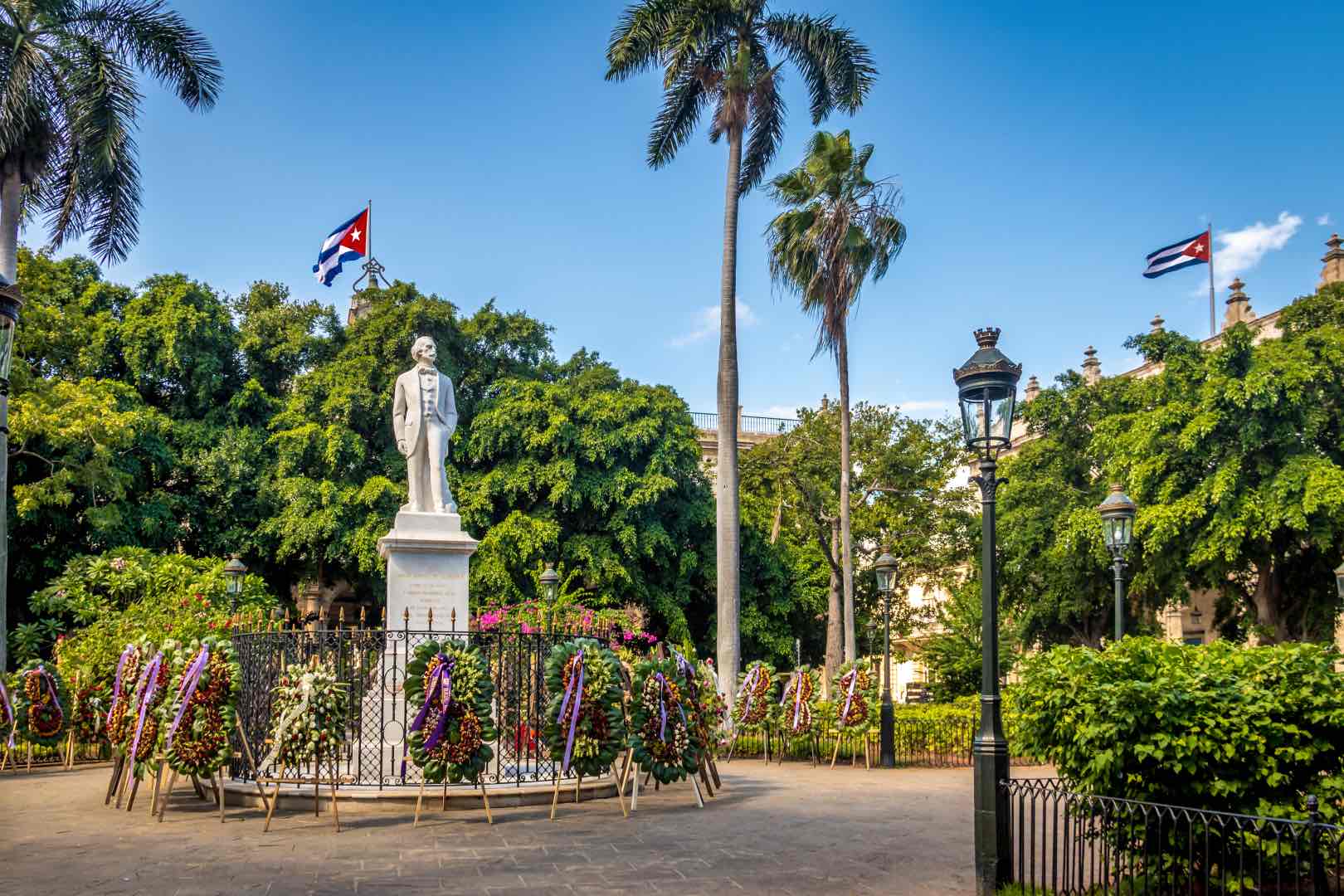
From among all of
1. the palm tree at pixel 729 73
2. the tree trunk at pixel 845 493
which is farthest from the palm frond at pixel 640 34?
the tree trunk at pixel 845 493

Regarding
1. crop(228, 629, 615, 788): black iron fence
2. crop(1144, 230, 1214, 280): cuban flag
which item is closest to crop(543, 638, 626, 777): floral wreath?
crop(228, 629, 615, 788): black iron fence

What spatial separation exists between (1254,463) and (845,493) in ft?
30.9

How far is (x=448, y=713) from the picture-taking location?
34.4 feet

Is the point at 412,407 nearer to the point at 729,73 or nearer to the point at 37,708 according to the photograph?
the point at 37,708

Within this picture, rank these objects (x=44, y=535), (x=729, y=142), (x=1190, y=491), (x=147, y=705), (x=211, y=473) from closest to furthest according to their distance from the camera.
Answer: (x=147, y=705) → (x=729, y=142) → (x=1190, y=491) → (x=44, y=535) → (x=211, y=473)

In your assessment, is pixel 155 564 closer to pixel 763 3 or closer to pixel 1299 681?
pixel 763 3

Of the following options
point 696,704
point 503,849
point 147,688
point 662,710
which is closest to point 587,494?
point 696,704

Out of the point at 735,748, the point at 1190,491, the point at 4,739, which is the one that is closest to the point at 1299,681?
the point at 735,748

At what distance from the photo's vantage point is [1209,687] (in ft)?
24.1

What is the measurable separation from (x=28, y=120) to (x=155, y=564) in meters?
9.81

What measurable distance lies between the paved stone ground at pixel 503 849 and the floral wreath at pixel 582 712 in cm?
67

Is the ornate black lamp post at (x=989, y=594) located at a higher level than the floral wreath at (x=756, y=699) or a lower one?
higher

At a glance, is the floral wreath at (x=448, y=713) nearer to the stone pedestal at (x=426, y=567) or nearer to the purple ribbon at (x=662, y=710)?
the purple ribbon at (x=662, y=710)

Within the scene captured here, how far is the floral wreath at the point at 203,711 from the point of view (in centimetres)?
A: 1060
